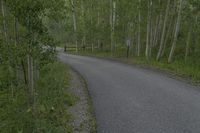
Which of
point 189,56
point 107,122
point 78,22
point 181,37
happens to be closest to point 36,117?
point 107,122

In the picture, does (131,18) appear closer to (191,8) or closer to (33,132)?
(191,8)

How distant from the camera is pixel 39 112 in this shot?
5445mm

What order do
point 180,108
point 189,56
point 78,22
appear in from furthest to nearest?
1. point 78,22
2. point 189,56
3. point 180,108

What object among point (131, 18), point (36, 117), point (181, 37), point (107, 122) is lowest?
point (107, 122)

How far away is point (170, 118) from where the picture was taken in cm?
602

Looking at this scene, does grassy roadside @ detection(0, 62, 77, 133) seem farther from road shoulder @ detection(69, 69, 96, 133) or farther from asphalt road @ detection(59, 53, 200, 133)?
asphalt road @ detection(59, 53, 200, 133)

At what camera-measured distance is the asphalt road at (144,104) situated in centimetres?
552

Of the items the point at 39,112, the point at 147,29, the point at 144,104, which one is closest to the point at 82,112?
the point at 39,112

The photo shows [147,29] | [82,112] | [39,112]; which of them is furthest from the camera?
[147,29]

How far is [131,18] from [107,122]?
14.8 metres

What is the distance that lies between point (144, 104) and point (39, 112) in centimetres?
326

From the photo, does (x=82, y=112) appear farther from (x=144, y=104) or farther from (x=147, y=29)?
(x=147, y=29)

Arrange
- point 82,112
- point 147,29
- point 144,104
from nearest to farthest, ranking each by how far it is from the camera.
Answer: point 82,112
point 144,104
point 147,29

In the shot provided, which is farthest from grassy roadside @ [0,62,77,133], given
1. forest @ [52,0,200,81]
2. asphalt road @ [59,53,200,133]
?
forest @ [52,0,200,81]
